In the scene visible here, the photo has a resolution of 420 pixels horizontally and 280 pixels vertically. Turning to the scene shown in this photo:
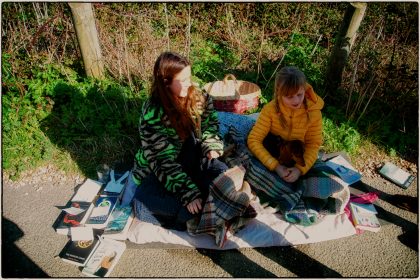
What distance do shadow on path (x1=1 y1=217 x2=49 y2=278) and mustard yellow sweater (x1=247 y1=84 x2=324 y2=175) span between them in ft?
7.22

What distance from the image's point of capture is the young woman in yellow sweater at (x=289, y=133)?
9.43ft

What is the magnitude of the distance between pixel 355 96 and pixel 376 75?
0.35 metres

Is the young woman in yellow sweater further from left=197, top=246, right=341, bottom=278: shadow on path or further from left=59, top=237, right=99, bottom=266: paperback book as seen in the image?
left=59, top=237, right=99, bottom=266: paperback book

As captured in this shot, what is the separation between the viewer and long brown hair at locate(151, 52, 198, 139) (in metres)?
2.44

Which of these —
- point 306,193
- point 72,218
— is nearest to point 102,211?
point 72,218

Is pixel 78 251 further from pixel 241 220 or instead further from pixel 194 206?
pixel 241 220

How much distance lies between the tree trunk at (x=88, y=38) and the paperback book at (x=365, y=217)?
3.59 m

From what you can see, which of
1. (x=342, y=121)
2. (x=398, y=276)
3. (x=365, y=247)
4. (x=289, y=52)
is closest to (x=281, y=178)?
(x=365, y=247)

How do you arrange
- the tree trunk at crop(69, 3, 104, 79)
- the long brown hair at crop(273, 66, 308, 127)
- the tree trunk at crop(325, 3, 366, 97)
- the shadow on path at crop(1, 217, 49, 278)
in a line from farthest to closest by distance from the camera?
the tree trunk at crop(69, 3, 104, 79), the tree trunk at crop(325, 3, 366, 97), the shadow on path at crop(1, 217, 49, 278), the long brown hair at crop(273, 66, 308, 127)

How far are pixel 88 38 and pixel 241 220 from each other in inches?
120

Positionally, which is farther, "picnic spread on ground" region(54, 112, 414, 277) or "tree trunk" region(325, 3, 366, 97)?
"tree trunk" region(325, 3, 366, 97)

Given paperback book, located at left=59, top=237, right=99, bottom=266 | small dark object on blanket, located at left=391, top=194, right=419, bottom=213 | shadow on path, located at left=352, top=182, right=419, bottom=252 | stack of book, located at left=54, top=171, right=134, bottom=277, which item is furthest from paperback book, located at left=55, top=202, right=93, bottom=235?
small dark object on blanket, located at left=391, top=194, right=419, bottom=213

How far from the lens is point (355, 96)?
415 cm

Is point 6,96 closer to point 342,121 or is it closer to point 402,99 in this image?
point 342,121
